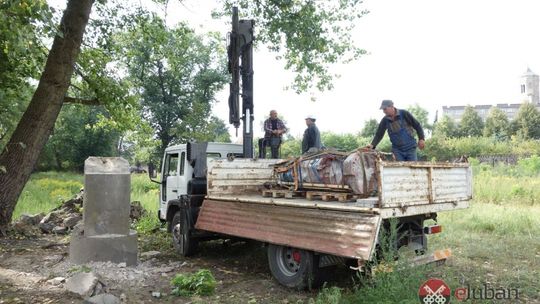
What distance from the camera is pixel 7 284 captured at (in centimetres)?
626

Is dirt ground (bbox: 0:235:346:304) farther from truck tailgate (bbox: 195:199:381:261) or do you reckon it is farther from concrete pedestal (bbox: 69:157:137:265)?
truck tailgate (bbox: 195:199:381:261)

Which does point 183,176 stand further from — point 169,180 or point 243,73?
point 243,73

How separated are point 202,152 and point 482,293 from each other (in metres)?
5.33

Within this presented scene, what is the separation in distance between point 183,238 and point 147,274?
1427mm

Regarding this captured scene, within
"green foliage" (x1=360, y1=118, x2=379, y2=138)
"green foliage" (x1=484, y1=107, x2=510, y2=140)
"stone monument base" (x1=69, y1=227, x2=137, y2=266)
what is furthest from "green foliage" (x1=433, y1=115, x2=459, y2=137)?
"stone monument base" (x1=69, y1=227, x2=137, y2=266)

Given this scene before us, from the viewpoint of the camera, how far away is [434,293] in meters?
4.55

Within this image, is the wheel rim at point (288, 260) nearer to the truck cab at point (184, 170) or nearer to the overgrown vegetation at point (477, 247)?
the overgrown vegetation at point (477, 247)

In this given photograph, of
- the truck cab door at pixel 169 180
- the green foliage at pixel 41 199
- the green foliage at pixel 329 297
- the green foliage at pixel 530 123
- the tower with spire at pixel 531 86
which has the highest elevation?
the tower with spire at pixel 531 86

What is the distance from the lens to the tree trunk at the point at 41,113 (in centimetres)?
992

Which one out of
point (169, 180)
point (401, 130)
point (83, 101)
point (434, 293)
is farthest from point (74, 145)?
point (434, 293)

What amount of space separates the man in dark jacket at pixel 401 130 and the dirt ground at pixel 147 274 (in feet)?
9.55

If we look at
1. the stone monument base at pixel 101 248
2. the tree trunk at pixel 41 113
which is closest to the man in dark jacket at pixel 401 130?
the stone monument base at pixel 101 248

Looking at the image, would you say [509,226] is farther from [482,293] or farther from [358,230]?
[358,230]

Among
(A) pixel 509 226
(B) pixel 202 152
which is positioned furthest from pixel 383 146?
(B) pixel 202 152
